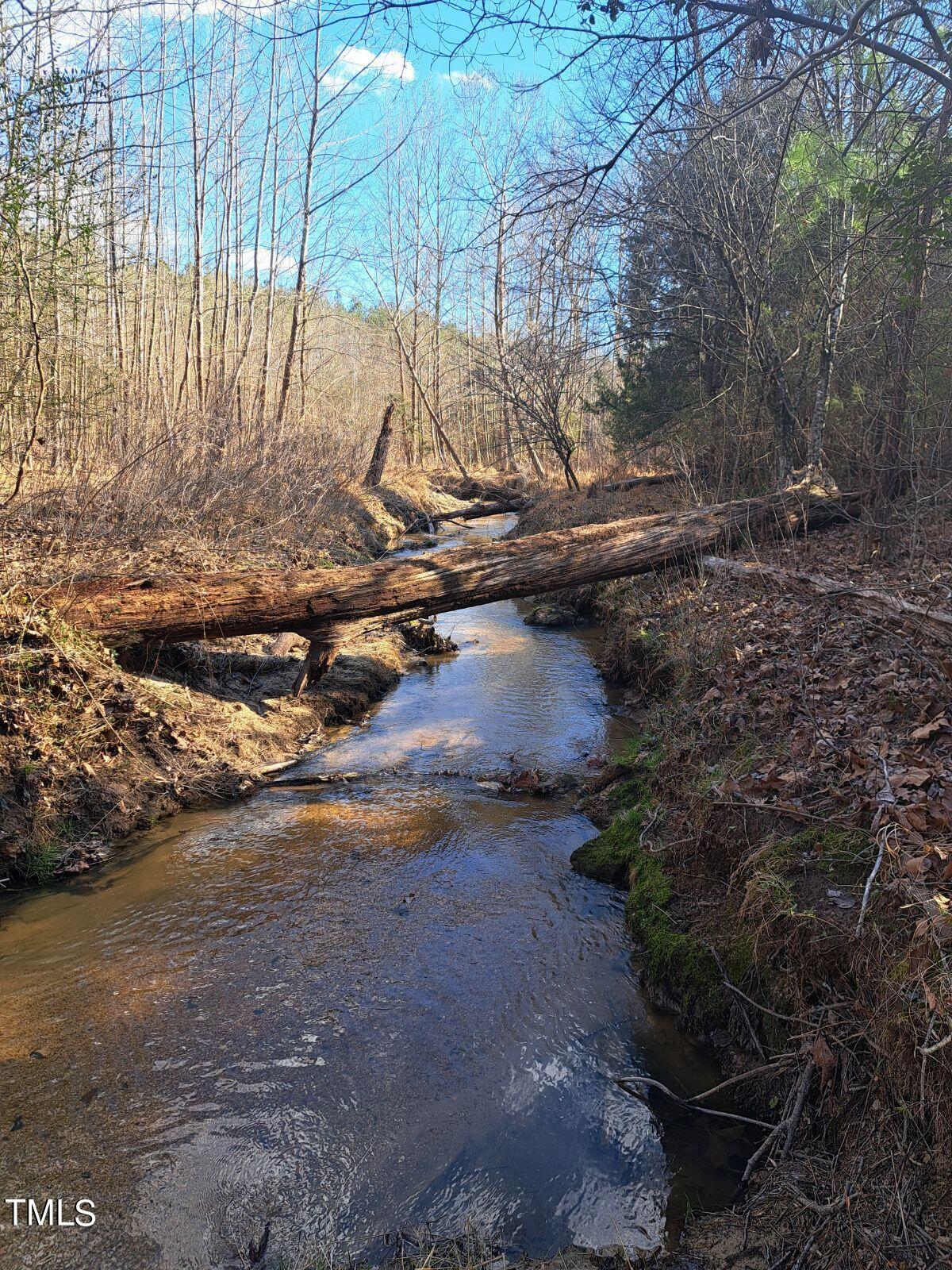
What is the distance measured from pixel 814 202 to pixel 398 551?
9.16m

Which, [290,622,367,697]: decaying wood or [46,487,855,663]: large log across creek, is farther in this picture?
[290,622,367,697]: decaying wood

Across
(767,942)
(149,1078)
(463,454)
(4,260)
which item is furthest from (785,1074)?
(463,454)

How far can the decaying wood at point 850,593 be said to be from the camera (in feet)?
17.3

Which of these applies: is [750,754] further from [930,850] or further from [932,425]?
[932,425]

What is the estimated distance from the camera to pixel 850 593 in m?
6.55

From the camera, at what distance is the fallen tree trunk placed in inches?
258

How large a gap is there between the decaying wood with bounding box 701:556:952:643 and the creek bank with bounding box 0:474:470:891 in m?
4.28

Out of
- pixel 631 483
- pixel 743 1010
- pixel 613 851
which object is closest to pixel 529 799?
pixel 613 851

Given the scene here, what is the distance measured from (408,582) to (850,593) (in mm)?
4072

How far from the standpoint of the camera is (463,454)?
39094 mm

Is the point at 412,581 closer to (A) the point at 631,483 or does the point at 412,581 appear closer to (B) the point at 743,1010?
(B) the point at 743,1010

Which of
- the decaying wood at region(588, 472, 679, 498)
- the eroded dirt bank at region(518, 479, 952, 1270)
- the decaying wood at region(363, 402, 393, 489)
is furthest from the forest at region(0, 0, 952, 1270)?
the decaying wood at region(363, 402, 393, 489)

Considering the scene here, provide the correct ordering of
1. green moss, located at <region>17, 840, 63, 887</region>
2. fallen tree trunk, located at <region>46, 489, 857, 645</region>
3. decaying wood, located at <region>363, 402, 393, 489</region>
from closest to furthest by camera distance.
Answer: green moss, located at <region>17, 840, 63, 887</region> → fallen tree trunk, located at <region>46, 489, 857, 645</region> → decaying wood, located at <region>363, 402, 393, 489</region>

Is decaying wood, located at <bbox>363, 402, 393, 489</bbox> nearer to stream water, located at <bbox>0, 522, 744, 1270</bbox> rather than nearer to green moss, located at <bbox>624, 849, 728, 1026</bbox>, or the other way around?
stream water, located at <bbox>0, 522, 744, 1270</bbox>
